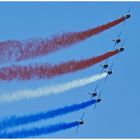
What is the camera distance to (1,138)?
2159 centimetres

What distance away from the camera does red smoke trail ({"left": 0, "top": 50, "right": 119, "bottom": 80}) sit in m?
23.4

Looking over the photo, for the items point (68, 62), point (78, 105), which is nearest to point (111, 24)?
point (68, 62)

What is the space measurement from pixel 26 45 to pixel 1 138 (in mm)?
5059

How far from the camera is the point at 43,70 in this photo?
77.7 ft

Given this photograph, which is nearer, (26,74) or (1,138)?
(1,138)

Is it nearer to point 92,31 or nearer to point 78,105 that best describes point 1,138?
point 78,105

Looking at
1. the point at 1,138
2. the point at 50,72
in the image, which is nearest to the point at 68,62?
the point at 50,72

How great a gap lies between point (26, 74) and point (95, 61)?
4.04 metres

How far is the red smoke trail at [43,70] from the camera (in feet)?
76.6

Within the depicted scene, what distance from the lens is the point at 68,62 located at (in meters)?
24.4

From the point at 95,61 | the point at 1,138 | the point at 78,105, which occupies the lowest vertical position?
the point at 1,138

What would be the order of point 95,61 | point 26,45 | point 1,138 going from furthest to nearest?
point 95,61
point 26,45
point 1,138

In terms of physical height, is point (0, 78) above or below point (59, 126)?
above

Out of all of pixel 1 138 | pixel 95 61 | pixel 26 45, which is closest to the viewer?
pixel 1 138
